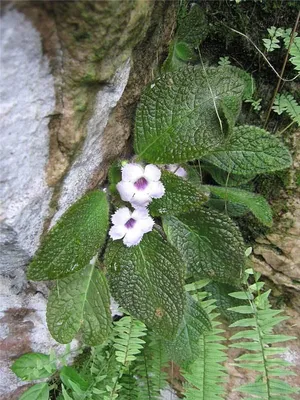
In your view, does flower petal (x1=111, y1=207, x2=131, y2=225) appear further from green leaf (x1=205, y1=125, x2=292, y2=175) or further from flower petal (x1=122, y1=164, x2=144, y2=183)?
green leaf (x1=205, y1=125, x2=292, y2=175)

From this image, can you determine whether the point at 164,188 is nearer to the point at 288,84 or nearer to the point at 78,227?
the point at 78,227

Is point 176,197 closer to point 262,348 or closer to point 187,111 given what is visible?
point 187,111

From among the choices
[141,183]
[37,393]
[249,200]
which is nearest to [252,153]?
[249,200]

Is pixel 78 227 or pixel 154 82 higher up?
pixel 154 82

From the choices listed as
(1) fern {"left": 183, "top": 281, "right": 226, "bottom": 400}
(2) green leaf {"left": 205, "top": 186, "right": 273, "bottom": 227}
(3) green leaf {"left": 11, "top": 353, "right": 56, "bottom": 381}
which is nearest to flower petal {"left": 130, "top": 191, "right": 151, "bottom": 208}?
(2) green leaf {"left": 205, "top": 186, "right": 273, "bottom": 227}

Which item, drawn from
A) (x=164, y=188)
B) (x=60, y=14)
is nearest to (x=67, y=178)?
(x=164, y=188)
